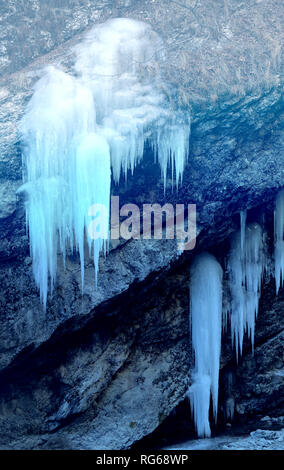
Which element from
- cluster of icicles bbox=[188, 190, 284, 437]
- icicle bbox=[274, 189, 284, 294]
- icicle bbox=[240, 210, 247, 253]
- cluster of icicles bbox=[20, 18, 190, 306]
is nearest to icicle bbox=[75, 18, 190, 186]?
cluster of icicles bbox=[20, 18, 190, 306]

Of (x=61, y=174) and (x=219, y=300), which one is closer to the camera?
(x=61, y=174)

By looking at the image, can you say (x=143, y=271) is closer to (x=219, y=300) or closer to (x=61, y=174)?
(x=219, y=300)

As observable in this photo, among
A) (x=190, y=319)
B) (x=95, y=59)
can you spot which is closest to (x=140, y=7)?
(x=95, y=59)

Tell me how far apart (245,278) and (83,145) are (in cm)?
353

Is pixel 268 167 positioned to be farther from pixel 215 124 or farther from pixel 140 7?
pixel 140 7

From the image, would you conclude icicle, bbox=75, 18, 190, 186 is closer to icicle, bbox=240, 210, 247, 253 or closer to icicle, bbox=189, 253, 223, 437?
icicle, bbox=240, 210, 247, 253

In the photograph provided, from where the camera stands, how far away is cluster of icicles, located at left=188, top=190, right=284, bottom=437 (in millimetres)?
8094

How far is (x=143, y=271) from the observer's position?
7617mm

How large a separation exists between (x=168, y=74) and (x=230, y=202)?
225 centimetres

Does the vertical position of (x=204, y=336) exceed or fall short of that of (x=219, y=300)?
it falls short

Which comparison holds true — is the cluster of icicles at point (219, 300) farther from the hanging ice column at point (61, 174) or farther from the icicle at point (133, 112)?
the hanging ice column at point (61, 174)

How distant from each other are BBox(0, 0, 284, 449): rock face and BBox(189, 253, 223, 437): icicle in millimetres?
174

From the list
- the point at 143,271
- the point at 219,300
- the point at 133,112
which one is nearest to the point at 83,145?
the point at 133,112

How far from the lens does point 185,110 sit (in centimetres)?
771
